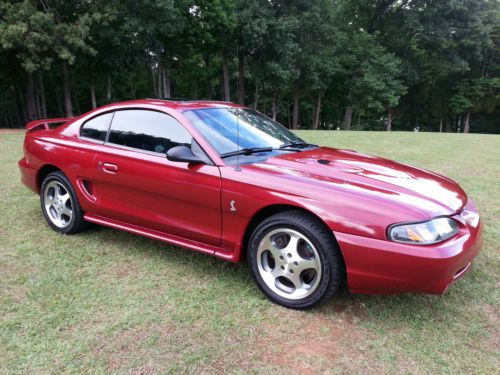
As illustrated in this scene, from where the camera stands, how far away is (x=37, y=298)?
2814mm

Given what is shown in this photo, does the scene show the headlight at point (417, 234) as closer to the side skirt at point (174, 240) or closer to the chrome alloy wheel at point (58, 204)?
the side skirt at point (174, 240)

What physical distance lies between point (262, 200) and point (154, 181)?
0.99m

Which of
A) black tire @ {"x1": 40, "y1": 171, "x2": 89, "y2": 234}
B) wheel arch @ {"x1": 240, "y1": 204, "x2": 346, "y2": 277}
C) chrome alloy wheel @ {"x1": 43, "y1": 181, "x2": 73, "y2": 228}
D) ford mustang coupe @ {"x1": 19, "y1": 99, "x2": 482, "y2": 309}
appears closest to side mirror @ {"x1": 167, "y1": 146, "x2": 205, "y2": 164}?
ford mustang coupe @ {"x1": 19, "y1": 99, "x2": 482, "y2": 309}

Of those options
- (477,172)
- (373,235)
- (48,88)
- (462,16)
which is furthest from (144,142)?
(48,88)

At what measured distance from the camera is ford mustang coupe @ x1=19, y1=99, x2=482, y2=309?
239 cm

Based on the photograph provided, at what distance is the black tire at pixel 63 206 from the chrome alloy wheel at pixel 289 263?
2.07 metres

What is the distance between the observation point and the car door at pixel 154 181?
116 inches

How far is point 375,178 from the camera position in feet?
9.37

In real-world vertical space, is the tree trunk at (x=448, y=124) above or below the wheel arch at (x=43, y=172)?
below

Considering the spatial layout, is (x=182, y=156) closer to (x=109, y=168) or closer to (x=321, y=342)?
(x=109, y=168)

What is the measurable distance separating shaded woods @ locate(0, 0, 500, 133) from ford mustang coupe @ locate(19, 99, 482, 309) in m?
16.9

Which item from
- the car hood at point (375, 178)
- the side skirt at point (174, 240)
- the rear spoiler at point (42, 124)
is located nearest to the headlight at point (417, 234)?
the car hood at point (375, 178)

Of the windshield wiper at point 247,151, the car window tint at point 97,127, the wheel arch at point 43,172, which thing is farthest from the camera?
the wheel arch at point 43,172

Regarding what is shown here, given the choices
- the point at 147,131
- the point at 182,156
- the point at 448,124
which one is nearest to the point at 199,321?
the point at 182,156
